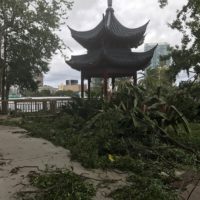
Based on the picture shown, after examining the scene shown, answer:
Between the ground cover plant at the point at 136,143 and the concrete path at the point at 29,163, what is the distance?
239 mm

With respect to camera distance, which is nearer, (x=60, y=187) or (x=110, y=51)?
(x=60, y=187)

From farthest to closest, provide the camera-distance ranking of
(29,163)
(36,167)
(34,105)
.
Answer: (34,105)
(29,163)
(36,167)

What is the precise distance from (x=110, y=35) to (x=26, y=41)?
5.76m

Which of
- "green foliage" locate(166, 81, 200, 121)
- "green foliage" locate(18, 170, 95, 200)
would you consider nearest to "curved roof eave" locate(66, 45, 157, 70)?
"green foliage" locate(166, 81, 200, 121)

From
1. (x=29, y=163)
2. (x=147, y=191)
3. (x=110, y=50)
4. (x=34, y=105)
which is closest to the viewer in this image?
(x=147, y=191)

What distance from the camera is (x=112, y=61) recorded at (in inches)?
840

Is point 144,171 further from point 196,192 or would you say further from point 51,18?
point 51,18

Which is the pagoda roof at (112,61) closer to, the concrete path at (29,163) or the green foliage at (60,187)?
the concrete path at (29,163)

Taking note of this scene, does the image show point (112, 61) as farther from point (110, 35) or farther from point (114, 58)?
point (110, 35)

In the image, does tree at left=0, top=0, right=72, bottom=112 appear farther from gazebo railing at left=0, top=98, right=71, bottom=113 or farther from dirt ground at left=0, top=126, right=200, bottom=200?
dirt ground at left=0, top=126, right=200, bottom=200

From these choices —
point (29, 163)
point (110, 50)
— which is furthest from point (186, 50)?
point (29, 163)

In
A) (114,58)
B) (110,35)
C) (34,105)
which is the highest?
(110,35)

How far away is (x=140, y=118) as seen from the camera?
8539mm

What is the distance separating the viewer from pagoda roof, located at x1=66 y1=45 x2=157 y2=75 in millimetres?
21391
